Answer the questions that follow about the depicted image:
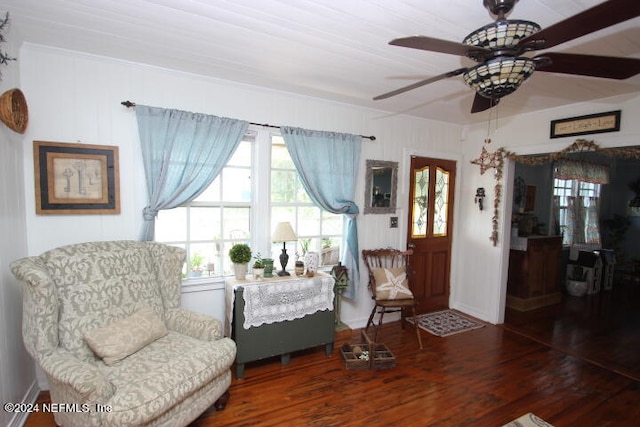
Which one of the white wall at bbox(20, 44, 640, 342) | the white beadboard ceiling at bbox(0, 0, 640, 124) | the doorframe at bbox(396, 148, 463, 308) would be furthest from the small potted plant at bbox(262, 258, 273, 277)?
the doorframe at bbox(396, 148, 463, 308)

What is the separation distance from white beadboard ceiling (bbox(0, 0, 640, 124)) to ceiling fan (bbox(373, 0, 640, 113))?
372 millimetres

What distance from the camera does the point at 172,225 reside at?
9.05 ft

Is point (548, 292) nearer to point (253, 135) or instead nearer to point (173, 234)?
point (253, 135)

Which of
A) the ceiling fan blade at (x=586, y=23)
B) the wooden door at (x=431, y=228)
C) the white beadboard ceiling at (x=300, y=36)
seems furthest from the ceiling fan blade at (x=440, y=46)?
the wooden door at (x=431, y=228)

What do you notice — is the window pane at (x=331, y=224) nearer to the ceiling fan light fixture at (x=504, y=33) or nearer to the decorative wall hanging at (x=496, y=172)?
the decorative wall hanging at (x=496, y=172)

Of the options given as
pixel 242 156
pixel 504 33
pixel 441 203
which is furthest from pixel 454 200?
pixel 504 33

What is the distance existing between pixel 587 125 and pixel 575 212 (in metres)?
3.27

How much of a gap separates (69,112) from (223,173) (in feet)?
3.92

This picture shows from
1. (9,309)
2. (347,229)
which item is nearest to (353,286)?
(347,229)

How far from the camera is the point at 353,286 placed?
11.2ft

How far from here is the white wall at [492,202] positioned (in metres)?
3.22

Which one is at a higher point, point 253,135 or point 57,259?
point 253,135

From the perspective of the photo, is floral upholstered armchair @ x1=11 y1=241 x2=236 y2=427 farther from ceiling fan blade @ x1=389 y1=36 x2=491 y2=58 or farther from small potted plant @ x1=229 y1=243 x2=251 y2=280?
ceiling fan blade @ x1=389 y1=36 x2=491 y2=58

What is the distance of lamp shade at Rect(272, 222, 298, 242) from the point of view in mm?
2818
